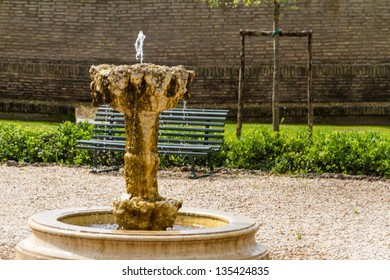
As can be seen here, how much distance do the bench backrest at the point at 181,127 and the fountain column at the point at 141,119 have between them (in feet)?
19.9

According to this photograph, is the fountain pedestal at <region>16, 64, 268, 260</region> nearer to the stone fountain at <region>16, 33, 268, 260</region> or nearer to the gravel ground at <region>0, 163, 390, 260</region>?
the stone fountain at <region>16, 33, 268, 260</region>

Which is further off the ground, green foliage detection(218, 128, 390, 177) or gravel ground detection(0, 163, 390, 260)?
green foliage detection(218, 128, 390, 177)

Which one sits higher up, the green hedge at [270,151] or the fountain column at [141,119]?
the fountain column at [141,119]

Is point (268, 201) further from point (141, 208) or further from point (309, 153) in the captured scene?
point (141, 208)

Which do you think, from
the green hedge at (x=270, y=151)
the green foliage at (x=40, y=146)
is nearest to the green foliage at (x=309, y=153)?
the green hedge at (x=270, y=151)

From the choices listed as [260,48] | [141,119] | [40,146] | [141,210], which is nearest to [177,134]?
[40,146]

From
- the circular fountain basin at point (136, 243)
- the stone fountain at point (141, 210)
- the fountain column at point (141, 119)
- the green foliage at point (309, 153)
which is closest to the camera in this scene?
the circular fountain basin at point (136, 243)

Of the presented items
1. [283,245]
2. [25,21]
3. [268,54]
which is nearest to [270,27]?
[268,54]

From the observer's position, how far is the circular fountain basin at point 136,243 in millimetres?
6930

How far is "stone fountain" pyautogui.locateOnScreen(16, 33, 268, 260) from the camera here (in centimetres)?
707

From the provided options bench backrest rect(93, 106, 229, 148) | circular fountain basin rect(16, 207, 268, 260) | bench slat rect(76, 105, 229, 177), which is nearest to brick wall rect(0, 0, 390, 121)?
bench slat rect(76, 105, 229, 177)

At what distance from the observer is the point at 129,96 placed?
302 inches

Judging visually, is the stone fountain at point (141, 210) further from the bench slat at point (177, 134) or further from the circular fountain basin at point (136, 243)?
the bench slat at point (177, 134)
